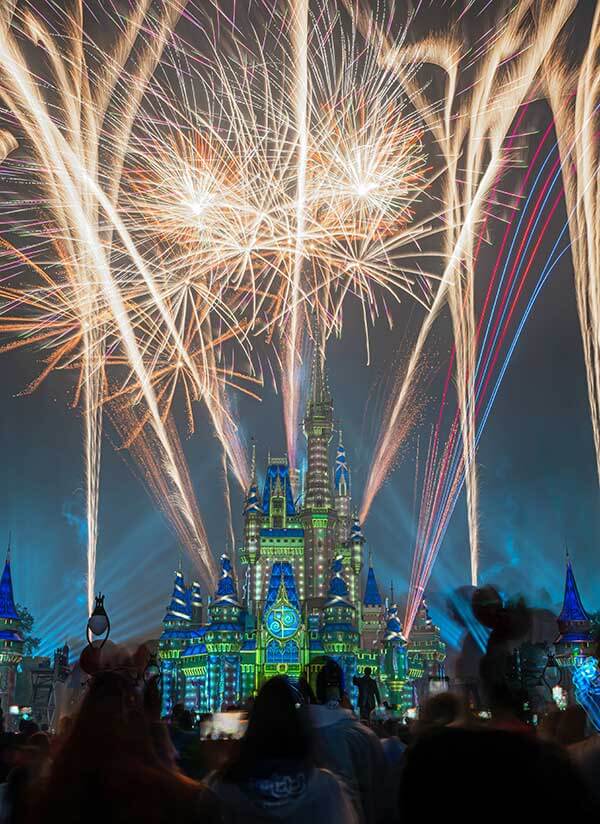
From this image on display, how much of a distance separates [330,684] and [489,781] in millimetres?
6472

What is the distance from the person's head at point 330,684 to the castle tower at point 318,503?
67.2 metres

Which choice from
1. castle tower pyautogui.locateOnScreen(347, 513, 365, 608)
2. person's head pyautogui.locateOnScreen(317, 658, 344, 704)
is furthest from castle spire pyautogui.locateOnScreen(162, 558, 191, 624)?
person's head pyautogui.locateOnScreen(317, 658, 344, 704)

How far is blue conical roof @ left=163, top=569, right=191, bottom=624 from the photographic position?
7525cm

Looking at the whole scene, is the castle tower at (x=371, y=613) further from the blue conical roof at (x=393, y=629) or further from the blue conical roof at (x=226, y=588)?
the blue conical roof at (x=226, y=588)

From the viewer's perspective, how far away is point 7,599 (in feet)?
185

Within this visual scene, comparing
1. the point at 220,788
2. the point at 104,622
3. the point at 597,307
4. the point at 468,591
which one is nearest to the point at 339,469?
the point at 597,307

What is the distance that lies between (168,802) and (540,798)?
1.81 metres

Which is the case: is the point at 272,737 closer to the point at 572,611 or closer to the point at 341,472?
the point at 572,611

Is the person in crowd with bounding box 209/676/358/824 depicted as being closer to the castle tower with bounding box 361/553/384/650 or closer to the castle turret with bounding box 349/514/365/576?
the castle turret with bounding box 349/514/365/576

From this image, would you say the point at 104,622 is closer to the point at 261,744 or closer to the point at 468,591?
the point at 468,591

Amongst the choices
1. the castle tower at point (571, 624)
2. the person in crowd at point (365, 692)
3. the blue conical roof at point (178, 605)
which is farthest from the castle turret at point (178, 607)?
the person in crowd at point (365, 692)

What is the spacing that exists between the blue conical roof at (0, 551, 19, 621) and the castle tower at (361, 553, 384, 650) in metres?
35.7

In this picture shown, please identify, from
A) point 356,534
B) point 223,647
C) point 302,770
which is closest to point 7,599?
point 223,647

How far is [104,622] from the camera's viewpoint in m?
18.4
